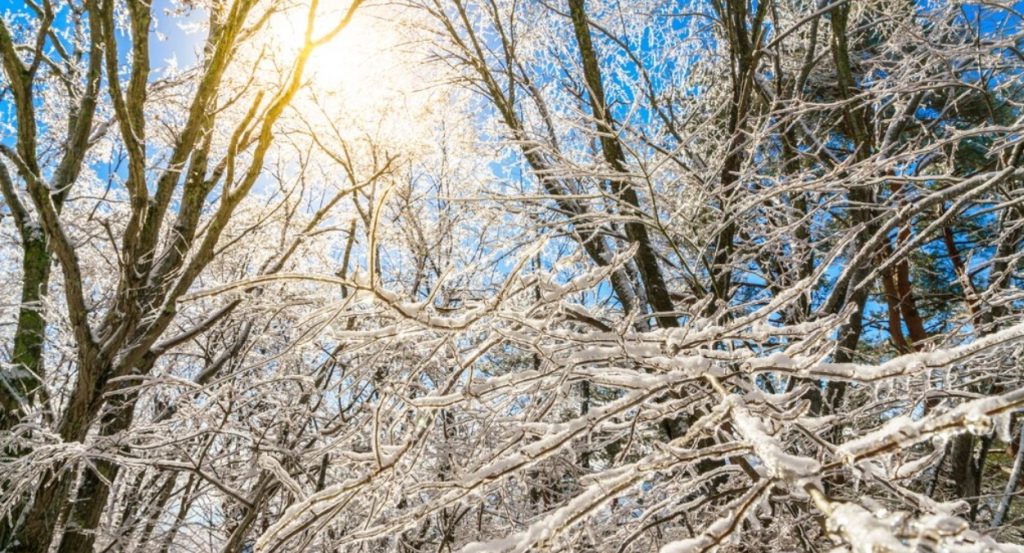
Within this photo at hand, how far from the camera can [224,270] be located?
6.84m

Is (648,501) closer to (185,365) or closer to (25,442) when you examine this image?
(25,442)

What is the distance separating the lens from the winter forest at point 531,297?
3.35 feet

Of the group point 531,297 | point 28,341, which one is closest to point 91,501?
point 28,341

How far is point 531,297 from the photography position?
12.8 feet

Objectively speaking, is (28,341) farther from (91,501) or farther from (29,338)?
(91,501)

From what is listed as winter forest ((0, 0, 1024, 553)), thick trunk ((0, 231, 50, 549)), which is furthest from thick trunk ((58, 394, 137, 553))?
thick trunk ((0, 231, 50, 549))

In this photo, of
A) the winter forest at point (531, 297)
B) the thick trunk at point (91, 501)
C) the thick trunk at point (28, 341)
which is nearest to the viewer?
the winter forest at point (531, 297)

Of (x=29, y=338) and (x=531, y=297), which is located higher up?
(x=29, y=338)

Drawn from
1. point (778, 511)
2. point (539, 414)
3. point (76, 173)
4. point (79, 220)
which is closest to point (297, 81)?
point (539, 414)

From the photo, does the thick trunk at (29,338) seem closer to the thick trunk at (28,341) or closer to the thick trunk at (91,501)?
the thick trunk at (28,341)

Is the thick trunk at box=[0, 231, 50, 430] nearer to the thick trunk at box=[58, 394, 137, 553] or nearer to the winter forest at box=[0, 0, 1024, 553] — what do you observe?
the winter forest at box=[0, 0, 1024, 553]

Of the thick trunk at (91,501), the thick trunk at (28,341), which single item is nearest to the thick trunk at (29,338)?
the thick trunk at (28,341)

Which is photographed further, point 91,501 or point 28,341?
point 28,341

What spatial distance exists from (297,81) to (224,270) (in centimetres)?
512
